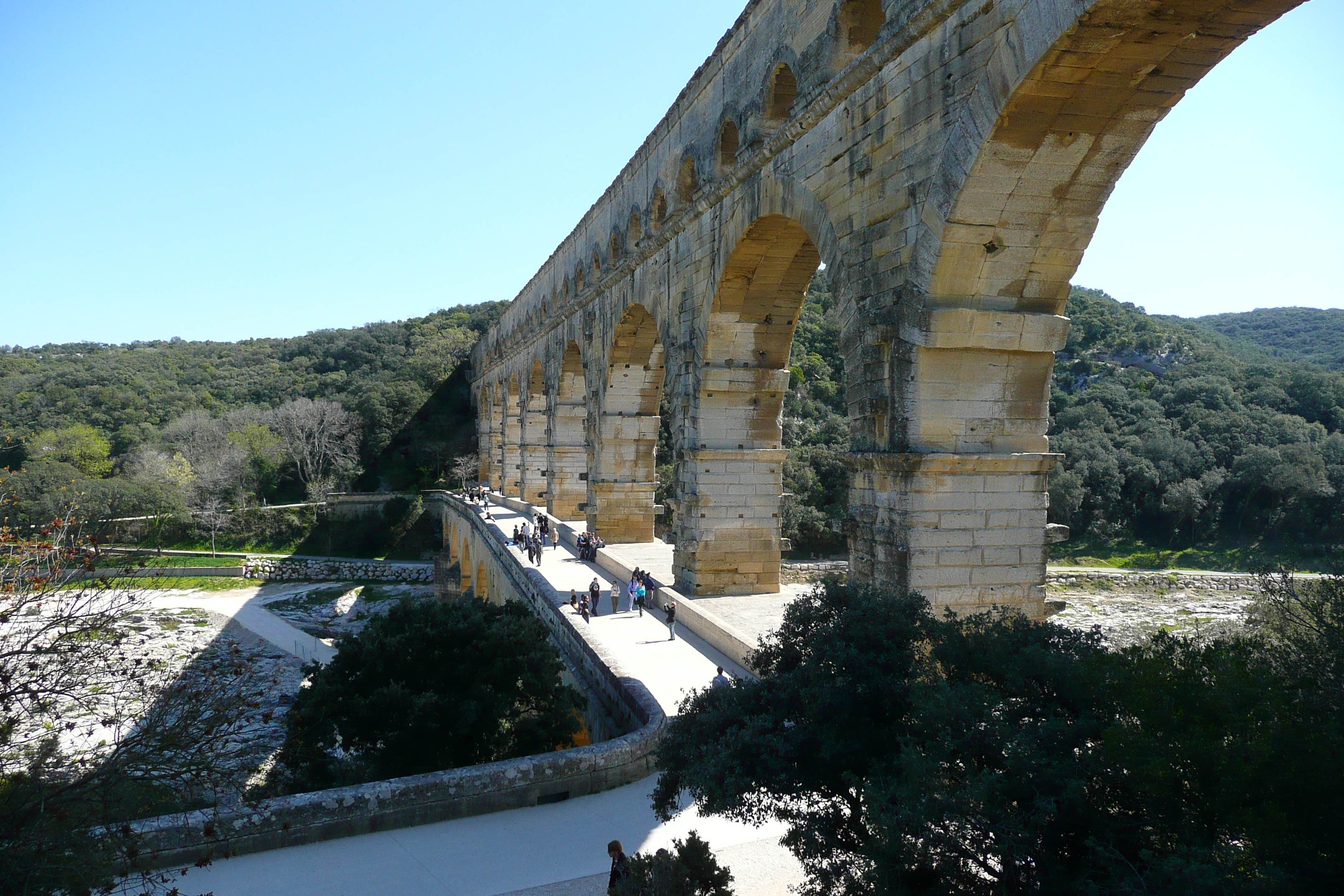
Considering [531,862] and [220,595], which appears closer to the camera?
[531,862]

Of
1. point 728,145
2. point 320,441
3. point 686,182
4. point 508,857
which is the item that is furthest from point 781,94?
point 320,441

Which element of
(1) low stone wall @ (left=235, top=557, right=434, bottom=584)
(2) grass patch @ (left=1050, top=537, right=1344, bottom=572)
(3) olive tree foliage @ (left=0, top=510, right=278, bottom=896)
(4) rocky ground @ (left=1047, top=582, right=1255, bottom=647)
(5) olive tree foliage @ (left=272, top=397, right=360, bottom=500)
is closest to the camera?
(3) olive tree foliage @ (left=0, top=510, right=278, bottom=896)

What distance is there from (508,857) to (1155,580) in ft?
82.3

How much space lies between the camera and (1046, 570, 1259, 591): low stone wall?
23938mm

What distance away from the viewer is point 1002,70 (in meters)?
5.34

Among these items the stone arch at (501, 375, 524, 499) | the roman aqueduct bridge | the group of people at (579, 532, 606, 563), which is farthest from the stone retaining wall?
the stone arch at (501, 375, 524, 499)

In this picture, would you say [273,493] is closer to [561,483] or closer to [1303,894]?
[561,483]

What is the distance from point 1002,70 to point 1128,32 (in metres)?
0.77

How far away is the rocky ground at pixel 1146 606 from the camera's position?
2030 centimetres

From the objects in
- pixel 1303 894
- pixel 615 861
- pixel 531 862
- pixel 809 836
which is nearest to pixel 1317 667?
pixel 1303 894

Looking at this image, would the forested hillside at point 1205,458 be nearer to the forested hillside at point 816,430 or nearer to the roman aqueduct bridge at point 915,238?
the forested hillside at point 816,430

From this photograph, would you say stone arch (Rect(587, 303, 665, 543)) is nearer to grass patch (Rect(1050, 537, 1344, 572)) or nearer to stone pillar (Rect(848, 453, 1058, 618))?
stone pillar (Rect(848, 453, 1058, 618))

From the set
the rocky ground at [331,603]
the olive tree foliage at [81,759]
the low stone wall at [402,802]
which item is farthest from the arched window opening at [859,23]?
the rocky ground at [331,603]

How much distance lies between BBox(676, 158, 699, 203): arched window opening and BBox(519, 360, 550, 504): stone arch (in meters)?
13.4
